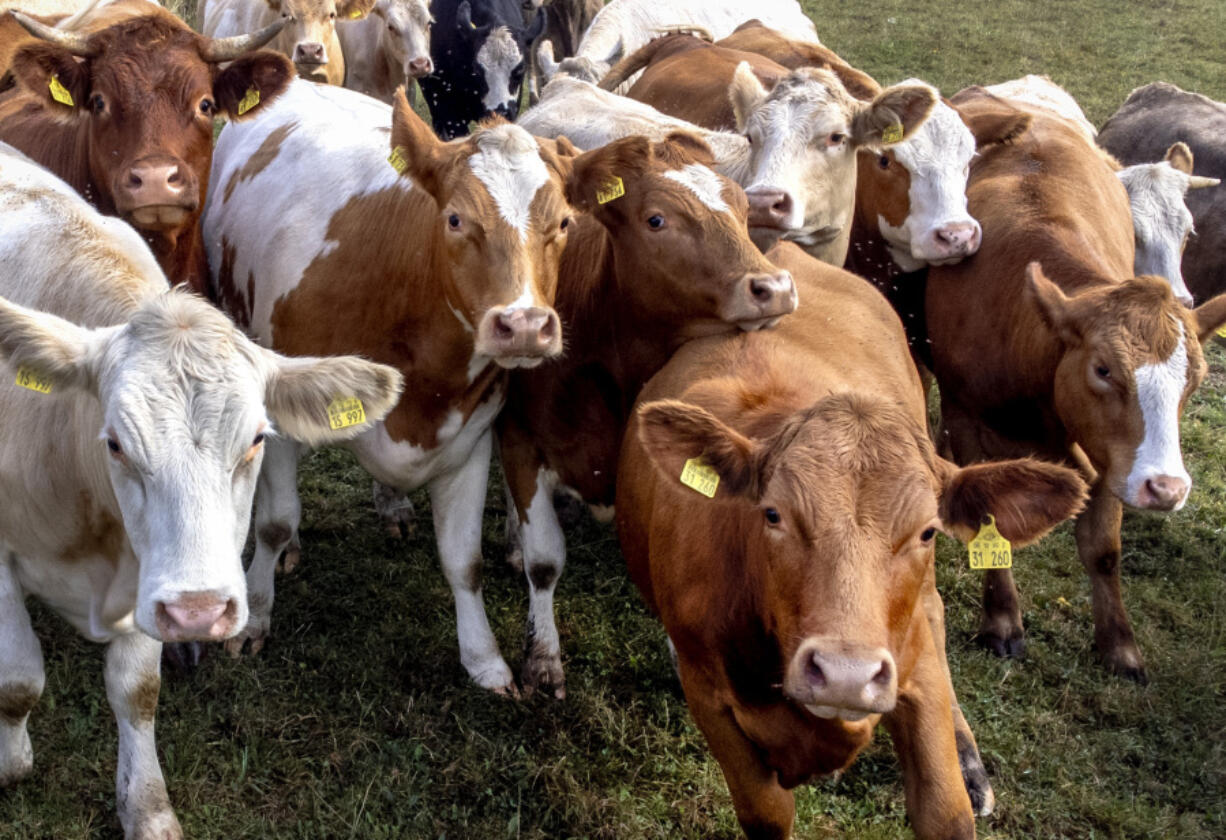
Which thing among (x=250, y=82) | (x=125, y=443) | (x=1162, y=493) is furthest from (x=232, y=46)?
(x=1162, y=493)

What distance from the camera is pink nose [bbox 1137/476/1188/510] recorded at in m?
4.20

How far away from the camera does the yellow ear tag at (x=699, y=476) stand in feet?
10.2

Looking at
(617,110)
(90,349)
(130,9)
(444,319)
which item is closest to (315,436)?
(90,349)

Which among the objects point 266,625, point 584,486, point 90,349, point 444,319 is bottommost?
point 266,625

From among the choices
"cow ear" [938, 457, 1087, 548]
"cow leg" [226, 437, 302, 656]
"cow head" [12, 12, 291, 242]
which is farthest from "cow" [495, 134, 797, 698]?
"cow head" [12, 12, 291, 242]

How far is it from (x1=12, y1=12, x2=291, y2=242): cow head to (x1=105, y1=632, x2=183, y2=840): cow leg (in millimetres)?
1724

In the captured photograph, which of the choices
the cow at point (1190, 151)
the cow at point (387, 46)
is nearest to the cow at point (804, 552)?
the cow at point (1190, 151)

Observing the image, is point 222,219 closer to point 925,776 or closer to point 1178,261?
point 925,776

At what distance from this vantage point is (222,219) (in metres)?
5.21

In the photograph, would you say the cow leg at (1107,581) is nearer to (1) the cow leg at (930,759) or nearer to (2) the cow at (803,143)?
(2) the cow at (803,143)

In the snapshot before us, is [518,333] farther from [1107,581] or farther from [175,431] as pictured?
[1107,581]

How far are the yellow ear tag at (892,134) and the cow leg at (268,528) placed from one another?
9.56 feet

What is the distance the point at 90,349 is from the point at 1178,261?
17.2ft

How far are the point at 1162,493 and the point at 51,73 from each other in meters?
4.51
